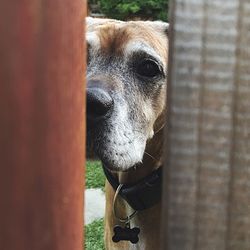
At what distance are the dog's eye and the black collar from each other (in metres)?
0.39

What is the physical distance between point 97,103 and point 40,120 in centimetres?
132

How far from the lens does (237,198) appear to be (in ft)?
2.03

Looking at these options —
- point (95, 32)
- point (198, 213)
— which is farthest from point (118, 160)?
point (198, 213)

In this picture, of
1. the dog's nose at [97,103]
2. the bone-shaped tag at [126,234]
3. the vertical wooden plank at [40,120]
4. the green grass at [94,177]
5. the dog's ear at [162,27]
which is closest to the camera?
the vertical wooden plank at [40,120]

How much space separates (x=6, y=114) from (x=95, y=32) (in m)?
1.87

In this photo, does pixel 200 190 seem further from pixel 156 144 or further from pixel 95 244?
pixel 95 244

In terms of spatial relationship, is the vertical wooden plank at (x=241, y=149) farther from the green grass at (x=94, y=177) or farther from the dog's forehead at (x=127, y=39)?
the green grass at (x=94, y=177)

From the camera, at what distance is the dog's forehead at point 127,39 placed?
7.47 ft

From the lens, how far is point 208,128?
2.01 feet

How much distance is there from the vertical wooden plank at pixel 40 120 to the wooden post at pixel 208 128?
10 cm

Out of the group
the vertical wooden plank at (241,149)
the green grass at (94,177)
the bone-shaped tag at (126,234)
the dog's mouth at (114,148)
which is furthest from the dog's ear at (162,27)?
the green grass at (94,177)

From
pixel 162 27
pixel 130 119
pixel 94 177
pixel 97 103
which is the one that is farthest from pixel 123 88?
pixel 94 177

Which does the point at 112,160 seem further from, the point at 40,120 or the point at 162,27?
the point at 40,120

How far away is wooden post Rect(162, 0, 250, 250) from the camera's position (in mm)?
596
